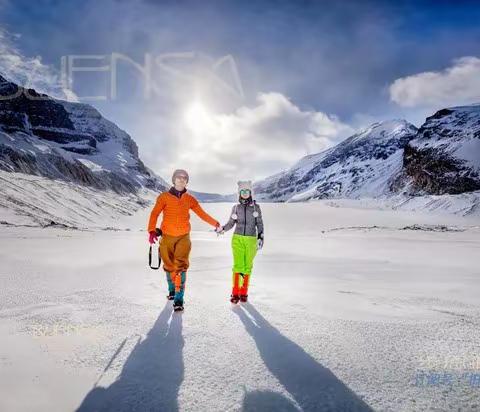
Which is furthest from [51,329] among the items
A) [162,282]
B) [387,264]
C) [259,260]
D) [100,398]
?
[387,264]

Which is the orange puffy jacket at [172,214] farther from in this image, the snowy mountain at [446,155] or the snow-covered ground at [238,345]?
the snowy mountain at [446,155]

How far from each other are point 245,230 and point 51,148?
81455 mm

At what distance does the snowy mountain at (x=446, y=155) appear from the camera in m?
61.2

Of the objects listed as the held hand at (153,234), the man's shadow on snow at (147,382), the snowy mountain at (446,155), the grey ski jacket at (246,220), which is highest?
the snowy mountain at (446,155)

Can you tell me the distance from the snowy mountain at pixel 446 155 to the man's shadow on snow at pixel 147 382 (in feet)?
225

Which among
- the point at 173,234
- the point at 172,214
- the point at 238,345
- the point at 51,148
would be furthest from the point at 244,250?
the point at 51,148

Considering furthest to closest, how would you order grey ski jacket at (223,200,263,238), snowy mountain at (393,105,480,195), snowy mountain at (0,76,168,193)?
snowy mountain at (0,76,168,193), snowy mountain at (393,105,480,195), grey ski jacket at (223,200,263,238)

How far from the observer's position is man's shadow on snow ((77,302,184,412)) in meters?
1.95

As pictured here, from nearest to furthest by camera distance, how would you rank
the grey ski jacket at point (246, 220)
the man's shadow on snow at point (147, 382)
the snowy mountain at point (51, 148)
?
the man's shadow on snow at point (147, 382)
the grey ski jacket at point (246, 220)
the snowy mountain at point (51, 148)

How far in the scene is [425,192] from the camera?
73.4 m

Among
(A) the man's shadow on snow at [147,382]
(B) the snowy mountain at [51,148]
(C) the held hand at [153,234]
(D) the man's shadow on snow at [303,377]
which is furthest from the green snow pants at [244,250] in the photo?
(B) the snowy mountain at [51,148]

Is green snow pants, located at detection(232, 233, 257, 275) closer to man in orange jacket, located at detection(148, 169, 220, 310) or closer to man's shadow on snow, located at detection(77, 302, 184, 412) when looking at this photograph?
man in orange jacket, located at detection(148, 169, 220, 310)

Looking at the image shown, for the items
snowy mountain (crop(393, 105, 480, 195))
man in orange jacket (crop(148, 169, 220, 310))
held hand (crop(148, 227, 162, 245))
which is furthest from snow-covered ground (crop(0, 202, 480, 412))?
snowy mountain (crop(393, 105, 480, 195))

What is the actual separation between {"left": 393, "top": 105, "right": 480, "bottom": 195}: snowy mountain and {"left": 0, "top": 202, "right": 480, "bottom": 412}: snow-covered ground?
217ft
